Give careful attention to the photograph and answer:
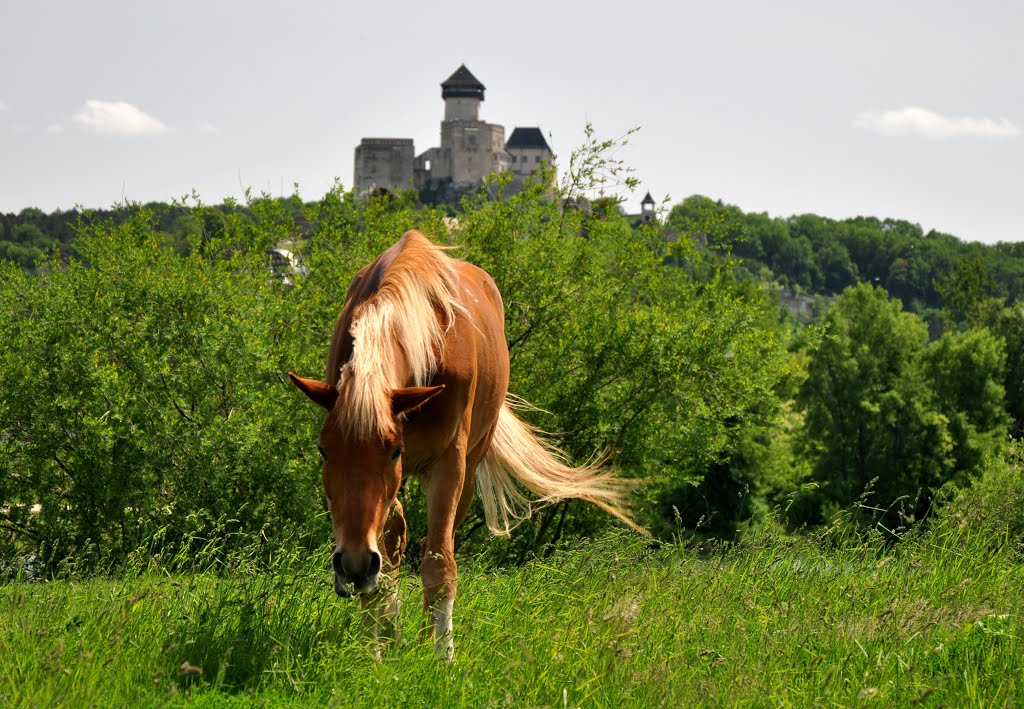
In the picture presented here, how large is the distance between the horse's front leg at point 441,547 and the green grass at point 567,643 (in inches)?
4.0

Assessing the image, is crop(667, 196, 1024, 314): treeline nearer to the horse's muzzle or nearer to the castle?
the castle

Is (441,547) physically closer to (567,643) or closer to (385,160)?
(567,643)

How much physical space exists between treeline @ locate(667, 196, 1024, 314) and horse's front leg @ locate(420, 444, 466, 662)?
435 feet

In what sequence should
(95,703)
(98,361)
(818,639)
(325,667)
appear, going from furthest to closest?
(98,361) < (818,639) < (325,667) < (95,703)

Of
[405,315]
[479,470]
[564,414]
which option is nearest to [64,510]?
[564,414]

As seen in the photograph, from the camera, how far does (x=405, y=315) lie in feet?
13.1

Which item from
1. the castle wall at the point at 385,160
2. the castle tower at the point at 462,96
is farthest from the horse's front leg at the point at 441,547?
the castle tower at the point at 462,96

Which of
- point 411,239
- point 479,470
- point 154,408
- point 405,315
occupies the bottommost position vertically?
point 154,408

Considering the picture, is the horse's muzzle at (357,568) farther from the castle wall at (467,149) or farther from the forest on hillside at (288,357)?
the castle wall at (467,149)

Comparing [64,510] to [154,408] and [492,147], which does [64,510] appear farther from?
[492,147]

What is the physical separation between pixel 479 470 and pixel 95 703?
2793 millimetres

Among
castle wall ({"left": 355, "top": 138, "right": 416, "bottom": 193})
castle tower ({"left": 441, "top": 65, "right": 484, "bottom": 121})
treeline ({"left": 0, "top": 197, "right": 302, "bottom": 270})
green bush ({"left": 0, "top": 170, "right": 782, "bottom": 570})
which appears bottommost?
green bush ({"left": 0, "top": 170, "right": 782, "bottom": 570})

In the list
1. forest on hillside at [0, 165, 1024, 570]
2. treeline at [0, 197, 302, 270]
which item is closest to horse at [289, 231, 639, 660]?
forest on hillside at [0, 165, 1024, 570]

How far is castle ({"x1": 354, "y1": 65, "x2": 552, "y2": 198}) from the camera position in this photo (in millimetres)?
124000
